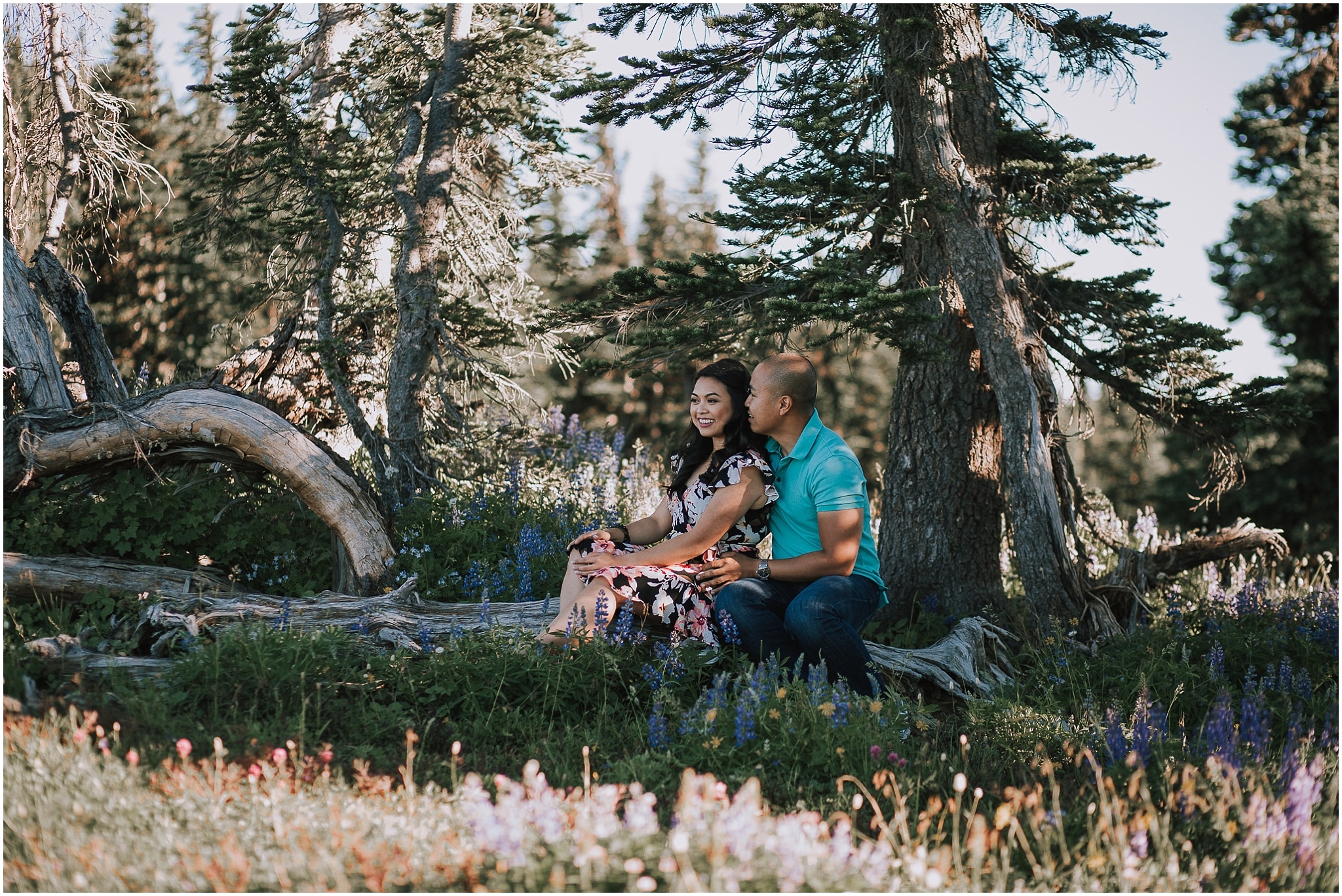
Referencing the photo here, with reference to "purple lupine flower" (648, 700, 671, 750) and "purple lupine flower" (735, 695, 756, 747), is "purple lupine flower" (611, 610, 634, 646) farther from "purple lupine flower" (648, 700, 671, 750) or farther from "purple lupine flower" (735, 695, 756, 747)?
"purple lupine flower" (735, 695, 756, 747)

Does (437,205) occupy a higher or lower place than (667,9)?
lower

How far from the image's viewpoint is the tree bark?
7.23 m

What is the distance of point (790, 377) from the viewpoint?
4.76m

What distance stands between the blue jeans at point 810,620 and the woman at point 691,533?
0.20 metres

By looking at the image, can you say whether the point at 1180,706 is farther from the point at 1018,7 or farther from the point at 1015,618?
the point at 1018,7

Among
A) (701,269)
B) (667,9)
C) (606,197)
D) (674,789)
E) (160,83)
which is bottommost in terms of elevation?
(674,789)

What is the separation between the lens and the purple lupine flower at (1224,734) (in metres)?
3.44

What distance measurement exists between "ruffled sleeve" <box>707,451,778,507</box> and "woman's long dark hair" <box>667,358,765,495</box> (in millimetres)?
84

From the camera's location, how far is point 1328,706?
4578 mm

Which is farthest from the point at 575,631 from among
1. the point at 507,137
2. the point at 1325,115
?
the point at 1325,115

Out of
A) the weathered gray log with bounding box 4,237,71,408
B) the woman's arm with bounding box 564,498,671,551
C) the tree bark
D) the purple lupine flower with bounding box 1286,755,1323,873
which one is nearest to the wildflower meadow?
the purple lupine flower with bounding box 1286,755,1323,873

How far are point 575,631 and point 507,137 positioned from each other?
17.8 ft

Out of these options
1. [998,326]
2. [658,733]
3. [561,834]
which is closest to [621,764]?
[658,733]

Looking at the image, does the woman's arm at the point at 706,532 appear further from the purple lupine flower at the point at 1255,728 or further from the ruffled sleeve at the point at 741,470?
the purple lupine flower at the point at 1255,728
